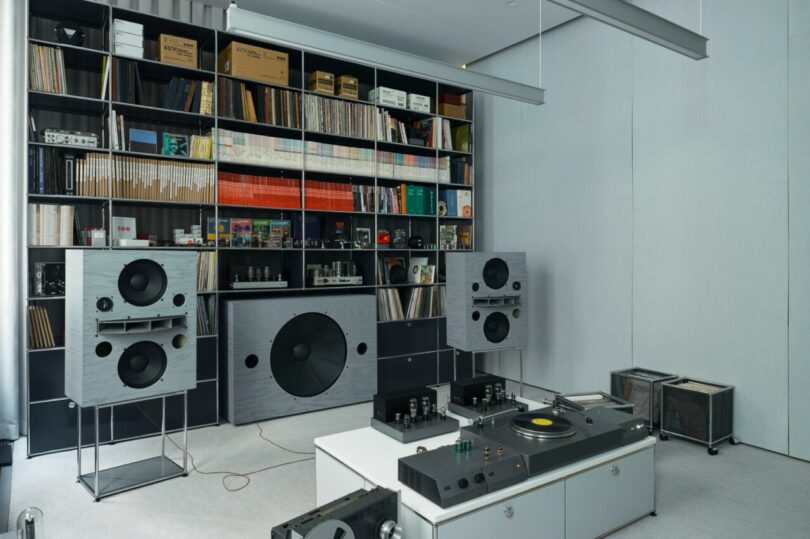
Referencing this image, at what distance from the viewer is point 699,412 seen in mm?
3236

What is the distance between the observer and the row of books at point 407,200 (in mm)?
4594

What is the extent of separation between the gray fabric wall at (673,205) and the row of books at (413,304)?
2.69 ft

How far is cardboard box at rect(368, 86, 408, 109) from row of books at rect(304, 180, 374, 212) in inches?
27.9

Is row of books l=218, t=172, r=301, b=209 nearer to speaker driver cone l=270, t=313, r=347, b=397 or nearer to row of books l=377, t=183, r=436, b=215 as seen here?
row of books l=377, t=183, r=436, b=215

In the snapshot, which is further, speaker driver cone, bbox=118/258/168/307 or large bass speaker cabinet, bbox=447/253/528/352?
large bass speaker cabinet, bbox=447/253/528/352

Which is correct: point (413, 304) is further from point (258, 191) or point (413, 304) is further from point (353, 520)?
point (353, 520)

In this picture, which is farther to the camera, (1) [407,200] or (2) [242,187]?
(1) [407,200]

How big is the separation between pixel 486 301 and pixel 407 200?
1.23m

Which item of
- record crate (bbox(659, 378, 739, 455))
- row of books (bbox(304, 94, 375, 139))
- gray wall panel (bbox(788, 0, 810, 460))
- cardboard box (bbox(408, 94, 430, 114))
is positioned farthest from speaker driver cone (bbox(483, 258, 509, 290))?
gray wall panel (bbox(788, 0, 810, 460))

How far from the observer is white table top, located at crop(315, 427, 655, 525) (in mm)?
1685

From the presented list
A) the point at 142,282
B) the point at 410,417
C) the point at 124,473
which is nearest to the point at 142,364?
the point at 142,282

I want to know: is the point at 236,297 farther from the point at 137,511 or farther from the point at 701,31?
the point at 701,31

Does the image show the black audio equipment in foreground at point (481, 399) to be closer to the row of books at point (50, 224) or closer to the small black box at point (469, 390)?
→ the small black box at point (469, 390)

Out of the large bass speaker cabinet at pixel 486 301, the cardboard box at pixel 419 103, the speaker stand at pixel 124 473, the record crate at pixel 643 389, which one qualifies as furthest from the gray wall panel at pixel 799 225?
the speaker stand at pixel 124 473
